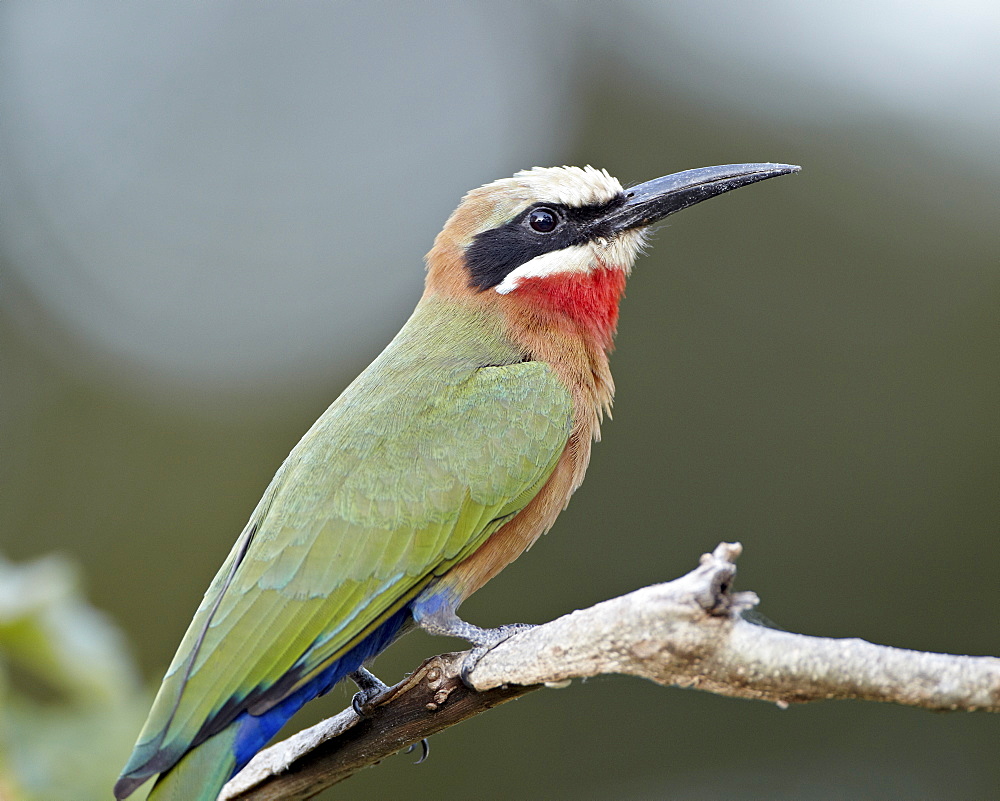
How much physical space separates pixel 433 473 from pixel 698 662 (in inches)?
42.0

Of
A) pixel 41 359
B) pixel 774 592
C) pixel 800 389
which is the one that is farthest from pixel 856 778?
pixel 41 359

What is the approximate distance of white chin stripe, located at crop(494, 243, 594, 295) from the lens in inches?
135

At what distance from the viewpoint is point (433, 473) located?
2889mm

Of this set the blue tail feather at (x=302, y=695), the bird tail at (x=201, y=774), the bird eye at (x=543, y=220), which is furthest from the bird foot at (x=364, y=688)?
the bird eye at (x=543, y=220)

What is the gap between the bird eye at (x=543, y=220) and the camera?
11.5 feet

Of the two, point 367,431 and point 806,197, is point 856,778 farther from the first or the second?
point 367,431

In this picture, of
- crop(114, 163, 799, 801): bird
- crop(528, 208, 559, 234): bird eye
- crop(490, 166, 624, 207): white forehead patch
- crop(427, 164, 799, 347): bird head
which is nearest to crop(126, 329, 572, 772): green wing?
crop(114, 163, 799, 801): bird

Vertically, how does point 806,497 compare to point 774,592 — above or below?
above

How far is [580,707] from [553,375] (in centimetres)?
316

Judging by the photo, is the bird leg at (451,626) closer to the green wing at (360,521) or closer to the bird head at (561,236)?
the green wing at (360,521)

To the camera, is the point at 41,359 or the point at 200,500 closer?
the point at 200,500

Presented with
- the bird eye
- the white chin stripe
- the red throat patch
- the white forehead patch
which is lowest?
the red throat patch

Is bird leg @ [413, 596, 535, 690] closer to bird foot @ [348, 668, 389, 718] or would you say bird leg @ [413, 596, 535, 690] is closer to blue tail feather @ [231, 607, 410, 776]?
blue tail feather @ [231, 607, 410, 776]

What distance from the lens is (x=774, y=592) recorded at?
5.54 meters
